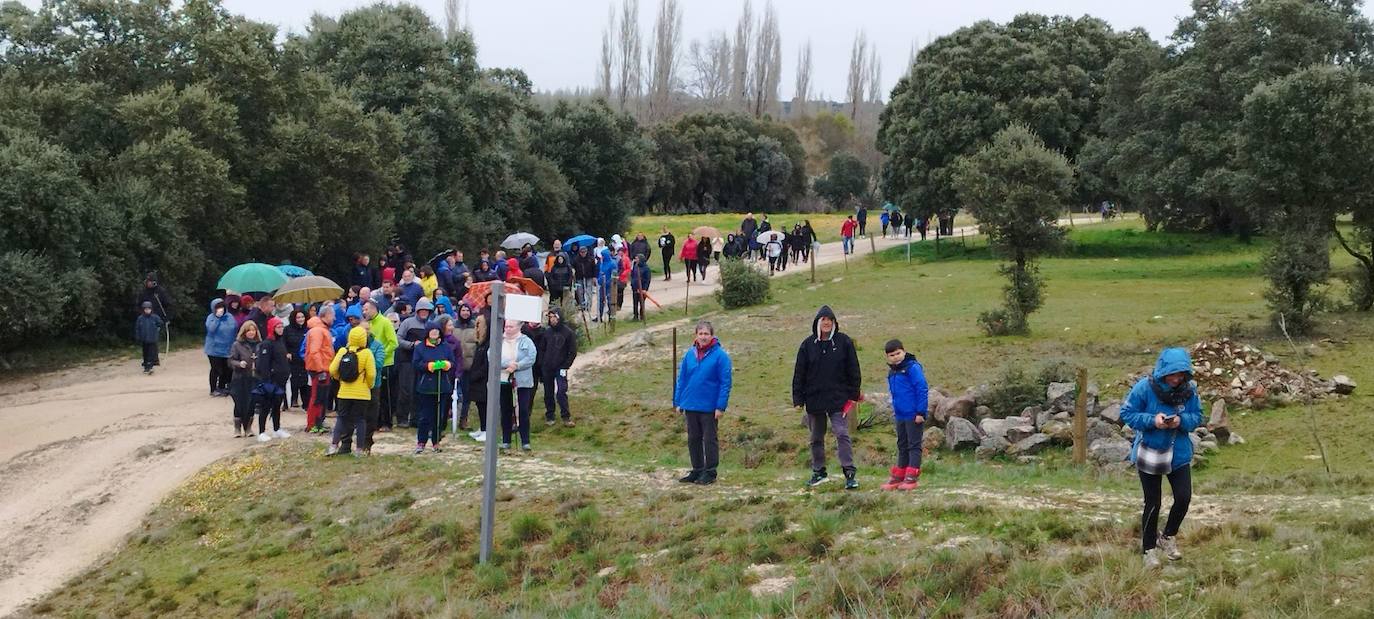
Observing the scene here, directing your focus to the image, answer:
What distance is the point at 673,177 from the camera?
252ft

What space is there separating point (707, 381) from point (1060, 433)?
19.9ft

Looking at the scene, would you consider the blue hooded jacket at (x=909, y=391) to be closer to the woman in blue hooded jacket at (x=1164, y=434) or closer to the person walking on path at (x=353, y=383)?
the woman in blue hooded jacket at (x=1164, y=434)

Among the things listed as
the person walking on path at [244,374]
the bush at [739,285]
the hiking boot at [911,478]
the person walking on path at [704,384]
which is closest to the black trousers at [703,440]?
the person walking on path at [704,384]

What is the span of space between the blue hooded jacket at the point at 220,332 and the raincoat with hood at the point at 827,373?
11577 mm

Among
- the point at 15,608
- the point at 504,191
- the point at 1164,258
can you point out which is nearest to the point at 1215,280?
the point at 1164,258

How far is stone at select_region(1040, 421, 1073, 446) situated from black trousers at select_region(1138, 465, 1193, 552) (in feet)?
24.6

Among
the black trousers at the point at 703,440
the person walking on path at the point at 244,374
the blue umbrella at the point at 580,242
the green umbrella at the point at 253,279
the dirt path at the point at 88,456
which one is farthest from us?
the blue umbrella at the point at 580,242

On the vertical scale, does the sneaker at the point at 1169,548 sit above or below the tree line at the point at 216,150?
below

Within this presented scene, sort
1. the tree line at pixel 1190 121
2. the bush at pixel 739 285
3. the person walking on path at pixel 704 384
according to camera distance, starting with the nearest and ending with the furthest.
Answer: the person walking on path at pixel 704 384 < the tree line at pixel 1190 121 < the bush at pixel 739 285

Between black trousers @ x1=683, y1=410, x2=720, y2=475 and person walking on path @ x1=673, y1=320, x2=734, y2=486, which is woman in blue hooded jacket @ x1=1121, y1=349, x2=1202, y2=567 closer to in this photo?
person walking on path @ x1=673, y1=320, x2=734, y2=486

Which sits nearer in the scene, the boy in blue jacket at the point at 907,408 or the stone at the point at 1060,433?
the boy in blue jacket at the point at 907,408

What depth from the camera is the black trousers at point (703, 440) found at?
480 inches

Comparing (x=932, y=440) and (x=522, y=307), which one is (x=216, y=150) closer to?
(x=932, y=440)

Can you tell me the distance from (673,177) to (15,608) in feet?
219
